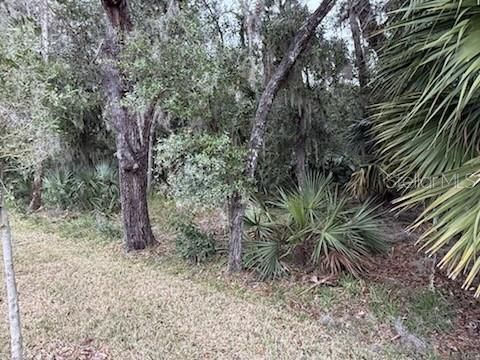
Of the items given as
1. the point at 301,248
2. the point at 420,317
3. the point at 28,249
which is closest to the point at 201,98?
the point at 301,248

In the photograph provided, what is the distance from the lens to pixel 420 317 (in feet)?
11.4

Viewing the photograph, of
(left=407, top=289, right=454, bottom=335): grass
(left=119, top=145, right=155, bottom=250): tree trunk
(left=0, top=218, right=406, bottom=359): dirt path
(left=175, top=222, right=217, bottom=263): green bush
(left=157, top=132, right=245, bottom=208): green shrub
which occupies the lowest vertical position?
(left=407, top=289, right=454, bottom=335): grass

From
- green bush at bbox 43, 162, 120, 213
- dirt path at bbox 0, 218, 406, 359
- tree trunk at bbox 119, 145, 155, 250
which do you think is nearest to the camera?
dirt path at bbox 0, 218, 406, 359

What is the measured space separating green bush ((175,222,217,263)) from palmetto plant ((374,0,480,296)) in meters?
2.91

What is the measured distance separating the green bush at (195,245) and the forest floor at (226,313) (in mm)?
143

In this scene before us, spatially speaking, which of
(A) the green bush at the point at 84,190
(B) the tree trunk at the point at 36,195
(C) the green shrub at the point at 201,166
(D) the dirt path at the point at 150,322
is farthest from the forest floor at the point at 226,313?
(B) the tree trunk at the point at 36,195

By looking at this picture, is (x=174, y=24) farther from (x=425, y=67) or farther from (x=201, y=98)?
(x=425, y=67)

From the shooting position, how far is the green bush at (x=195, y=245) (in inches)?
197

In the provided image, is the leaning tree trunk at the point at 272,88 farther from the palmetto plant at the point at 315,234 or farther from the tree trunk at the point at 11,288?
the tree trunk at the point at 11,288

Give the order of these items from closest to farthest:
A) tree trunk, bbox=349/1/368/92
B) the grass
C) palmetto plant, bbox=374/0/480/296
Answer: palmetto plant, bbox=374/0/480/296
the grass
tree trunk, bbox=349/1/368/92

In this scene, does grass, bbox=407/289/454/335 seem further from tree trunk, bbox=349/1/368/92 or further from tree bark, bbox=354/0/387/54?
tree trunk, bbox=349/1/368/92

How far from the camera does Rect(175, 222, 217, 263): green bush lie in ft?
16.4

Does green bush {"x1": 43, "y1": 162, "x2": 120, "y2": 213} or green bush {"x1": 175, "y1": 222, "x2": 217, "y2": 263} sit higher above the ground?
green bush {"x1": 43, "y1": 162, "x2": 120, "y2": 213}

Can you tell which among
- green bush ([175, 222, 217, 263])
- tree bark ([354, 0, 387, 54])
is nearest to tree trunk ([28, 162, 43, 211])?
green bush ([175, 222, 217, 263])
